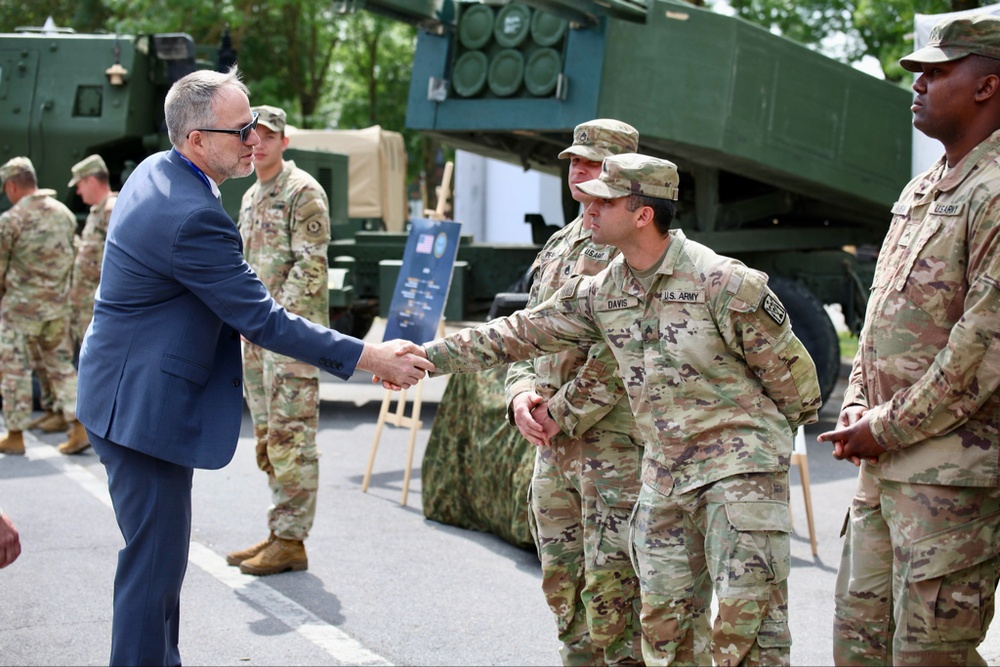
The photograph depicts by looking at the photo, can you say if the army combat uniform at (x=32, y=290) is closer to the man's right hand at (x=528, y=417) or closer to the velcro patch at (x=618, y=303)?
the man's right hand at (x=528, y=417)

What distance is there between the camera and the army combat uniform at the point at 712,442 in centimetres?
364

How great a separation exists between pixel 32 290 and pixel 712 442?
7.45 metres

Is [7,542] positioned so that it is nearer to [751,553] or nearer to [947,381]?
[751,553]

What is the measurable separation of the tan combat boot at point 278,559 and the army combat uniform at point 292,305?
0.18ft

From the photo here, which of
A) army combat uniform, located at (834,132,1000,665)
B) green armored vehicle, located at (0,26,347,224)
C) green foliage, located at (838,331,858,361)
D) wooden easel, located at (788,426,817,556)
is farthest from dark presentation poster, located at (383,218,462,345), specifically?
green foliage, located at (838,331,858,361)

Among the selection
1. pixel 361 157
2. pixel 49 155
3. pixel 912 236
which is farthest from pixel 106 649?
pixel 361 157

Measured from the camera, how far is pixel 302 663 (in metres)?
4.97

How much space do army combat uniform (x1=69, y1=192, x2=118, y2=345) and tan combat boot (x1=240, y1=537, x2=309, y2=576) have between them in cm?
409

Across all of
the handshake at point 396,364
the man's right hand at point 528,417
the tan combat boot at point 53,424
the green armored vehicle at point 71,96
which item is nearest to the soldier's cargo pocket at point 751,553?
the man's right hand at point 528,417

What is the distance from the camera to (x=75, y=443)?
30.7 ft

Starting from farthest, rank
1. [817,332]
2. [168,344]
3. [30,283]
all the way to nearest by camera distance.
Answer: [817,332] → [30,283] → [168,344]

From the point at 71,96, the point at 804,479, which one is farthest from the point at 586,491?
the point at 71,96

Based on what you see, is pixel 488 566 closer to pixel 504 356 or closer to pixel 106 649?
pixel 106 649

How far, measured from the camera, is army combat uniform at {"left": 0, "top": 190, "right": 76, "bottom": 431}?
968 cm
